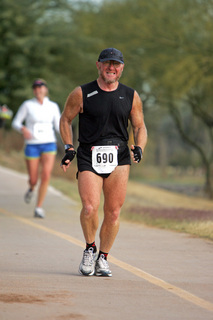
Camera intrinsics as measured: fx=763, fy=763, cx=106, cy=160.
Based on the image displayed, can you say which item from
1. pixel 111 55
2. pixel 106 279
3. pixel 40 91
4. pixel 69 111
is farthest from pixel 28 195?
pixel 111 55

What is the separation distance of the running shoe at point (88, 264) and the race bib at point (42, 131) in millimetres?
5419

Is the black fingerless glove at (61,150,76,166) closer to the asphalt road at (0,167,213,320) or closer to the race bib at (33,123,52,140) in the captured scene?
the asphalt road at (0,167,213,320)

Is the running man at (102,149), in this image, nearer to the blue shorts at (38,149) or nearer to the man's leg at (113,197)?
the man's leg at (113,197)

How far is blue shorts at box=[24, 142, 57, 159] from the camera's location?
12.3m

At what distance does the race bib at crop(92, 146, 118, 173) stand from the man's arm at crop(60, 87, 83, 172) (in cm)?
25

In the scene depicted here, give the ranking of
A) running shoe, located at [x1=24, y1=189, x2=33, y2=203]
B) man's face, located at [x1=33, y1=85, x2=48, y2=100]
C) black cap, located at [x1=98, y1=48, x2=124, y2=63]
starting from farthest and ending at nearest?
running shoe, located at [x1=24, y1=189, x2=33, y2=203]
man's face, located at [x1=33, y1=85, x2=48, y2=100]
black cap, located at [x1=98, y1=48, x2=124, y2=63]

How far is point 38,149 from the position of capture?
486 inches

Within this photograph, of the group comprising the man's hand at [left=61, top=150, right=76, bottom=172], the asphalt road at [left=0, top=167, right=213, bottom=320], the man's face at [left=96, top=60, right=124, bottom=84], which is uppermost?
the man's face at [left=96, top=60, right=124, bottom=84]

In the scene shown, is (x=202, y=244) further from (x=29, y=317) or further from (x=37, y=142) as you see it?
(x=29, y=317)

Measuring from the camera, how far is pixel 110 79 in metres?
6.93

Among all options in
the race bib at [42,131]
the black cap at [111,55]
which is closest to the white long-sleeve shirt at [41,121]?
the race bib at [42,131]

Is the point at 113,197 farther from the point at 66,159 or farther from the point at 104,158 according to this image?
the point at 66,159

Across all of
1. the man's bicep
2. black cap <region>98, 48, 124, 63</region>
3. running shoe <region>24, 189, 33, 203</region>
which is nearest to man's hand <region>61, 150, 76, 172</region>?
the man's bicep

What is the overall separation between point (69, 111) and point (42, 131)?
5237 mm
